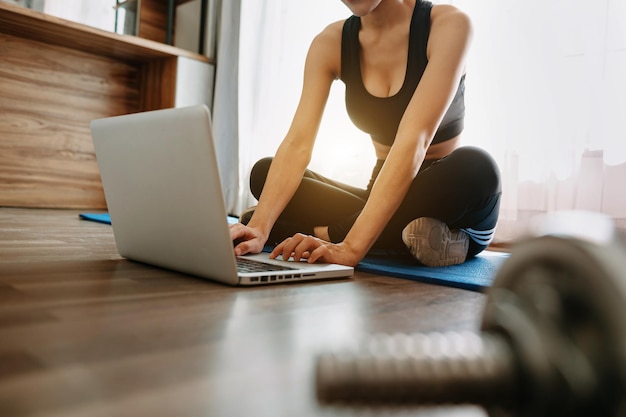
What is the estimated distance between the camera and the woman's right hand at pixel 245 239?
106cm

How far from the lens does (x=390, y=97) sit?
1358 mm

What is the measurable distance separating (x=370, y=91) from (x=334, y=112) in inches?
44.2

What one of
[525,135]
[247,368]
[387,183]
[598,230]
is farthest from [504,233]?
[598,230]

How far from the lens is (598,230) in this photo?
0.24 meters

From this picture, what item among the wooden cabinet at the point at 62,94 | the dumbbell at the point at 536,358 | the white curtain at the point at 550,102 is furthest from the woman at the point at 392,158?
the wooden cabinet at the point at 62,94

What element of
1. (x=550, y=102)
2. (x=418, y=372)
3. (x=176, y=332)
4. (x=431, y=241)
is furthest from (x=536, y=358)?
(x=550, y=102)

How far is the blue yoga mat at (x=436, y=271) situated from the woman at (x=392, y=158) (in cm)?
4

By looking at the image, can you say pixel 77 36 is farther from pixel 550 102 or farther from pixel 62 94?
pixel 550 102

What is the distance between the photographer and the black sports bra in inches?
50.7

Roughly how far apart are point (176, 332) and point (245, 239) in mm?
554

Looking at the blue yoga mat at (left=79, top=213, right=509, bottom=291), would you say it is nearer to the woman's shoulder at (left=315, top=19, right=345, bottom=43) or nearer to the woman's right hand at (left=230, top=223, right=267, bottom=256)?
the woman's right hand at (left=230, top=223, right=267, bottom=256)

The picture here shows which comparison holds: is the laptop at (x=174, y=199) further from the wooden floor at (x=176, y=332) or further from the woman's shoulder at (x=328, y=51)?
the woman's shoulder at (x=328, y=51)

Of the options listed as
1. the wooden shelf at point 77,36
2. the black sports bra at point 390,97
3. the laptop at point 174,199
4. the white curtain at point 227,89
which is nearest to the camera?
the laptop at point 174,199

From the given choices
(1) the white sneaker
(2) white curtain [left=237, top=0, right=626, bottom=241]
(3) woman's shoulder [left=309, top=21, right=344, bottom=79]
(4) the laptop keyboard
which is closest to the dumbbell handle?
(4) the laptop keyboard
